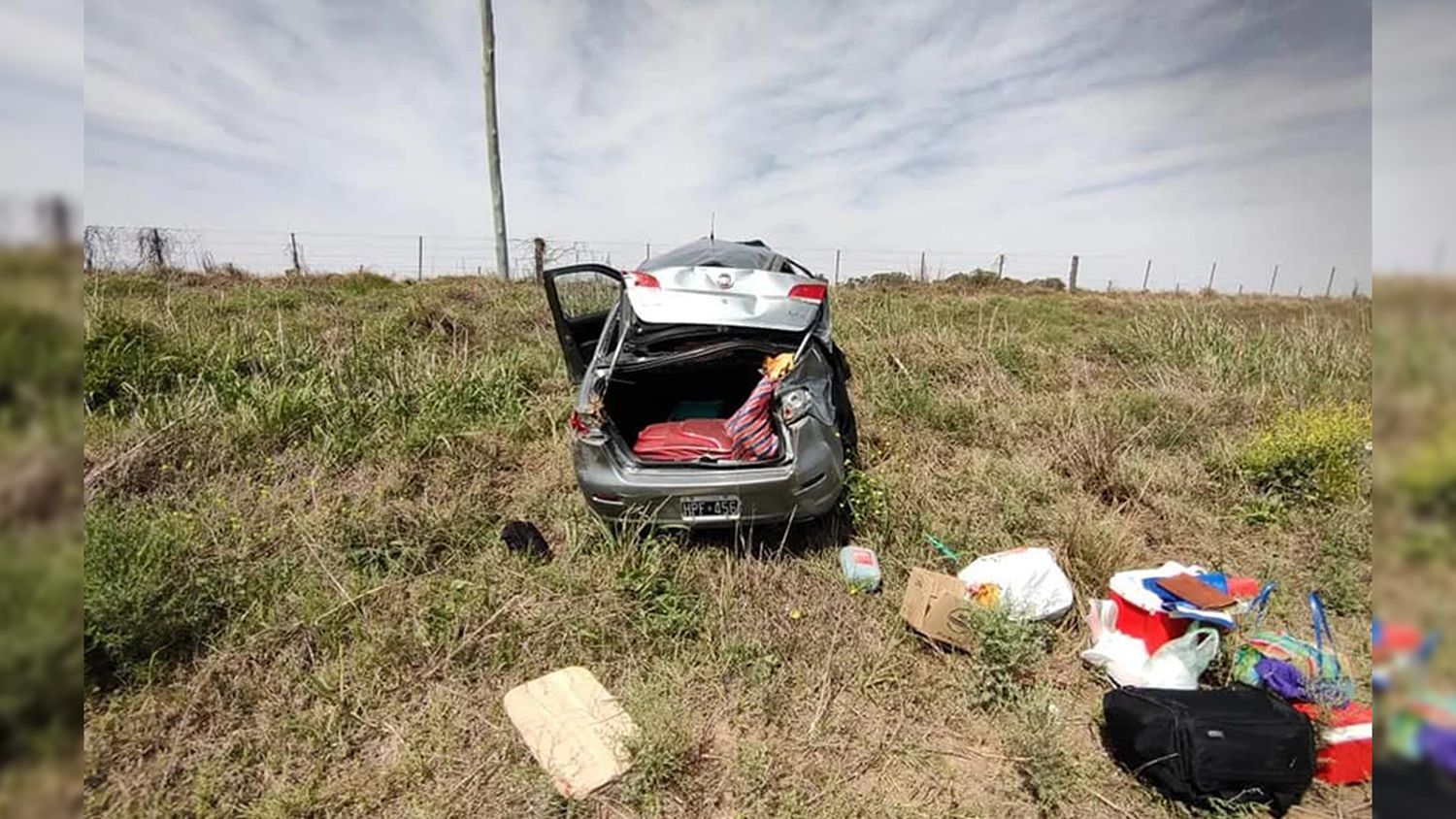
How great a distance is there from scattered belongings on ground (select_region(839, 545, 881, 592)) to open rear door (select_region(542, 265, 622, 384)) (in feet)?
6.55

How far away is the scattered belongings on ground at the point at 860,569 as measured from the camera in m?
3.19

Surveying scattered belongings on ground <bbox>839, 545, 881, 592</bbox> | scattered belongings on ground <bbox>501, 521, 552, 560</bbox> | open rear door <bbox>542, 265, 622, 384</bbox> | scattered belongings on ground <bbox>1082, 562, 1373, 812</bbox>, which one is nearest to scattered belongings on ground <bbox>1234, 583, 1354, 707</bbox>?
scattered belongings on ground <bbox>1082, 562, 1373, 812</bbox>

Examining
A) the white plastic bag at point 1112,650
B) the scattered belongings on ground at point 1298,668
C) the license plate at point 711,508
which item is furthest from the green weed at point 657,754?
the scattered belongings on ground at point 1298,668

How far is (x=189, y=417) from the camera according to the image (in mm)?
4137

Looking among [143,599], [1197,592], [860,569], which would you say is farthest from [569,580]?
[1197,592]

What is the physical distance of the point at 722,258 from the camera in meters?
4.04

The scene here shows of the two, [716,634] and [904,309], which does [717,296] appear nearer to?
[716,634]

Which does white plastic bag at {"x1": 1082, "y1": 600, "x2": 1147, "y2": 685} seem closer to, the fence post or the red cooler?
the red cooler

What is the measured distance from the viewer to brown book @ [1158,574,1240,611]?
2.62 m

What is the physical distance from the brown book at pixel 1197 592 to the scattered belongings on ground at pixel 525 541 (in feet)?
9.59

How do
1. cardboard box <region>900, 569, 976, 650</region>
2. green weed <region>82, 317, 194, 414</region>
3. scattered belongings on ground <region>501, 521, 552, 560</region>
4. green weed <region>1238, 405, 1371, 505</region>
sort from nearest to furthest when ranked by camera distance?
cardboard box <region>900, 569, 976, 650</region>, scattered belongings on ground <region>501, 521, 552, 560</region>, green weed <region>1238, 405, 1371, 505</region>, green weed <region>82, 317, 194, 414</region>

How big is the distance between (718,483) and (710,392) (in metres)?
1.66

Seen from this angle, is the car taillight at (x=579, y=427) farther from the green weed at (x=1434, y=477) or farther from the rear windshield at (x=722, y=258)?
the green weed at (x=1434, y=477)

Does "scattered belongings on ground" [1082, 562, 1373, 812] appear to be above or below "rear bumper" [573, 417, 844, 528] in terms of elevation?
below
